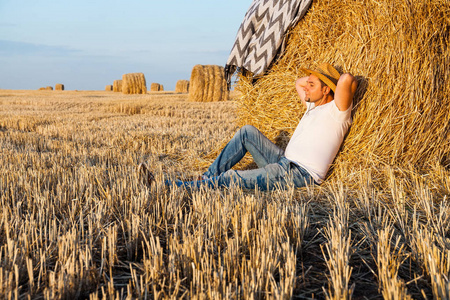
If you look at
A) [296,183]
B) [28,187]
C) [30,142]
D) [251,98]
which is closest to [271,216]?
[296,183]

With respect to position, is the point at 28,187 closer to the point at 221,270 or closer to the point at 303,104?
the point at 221,270

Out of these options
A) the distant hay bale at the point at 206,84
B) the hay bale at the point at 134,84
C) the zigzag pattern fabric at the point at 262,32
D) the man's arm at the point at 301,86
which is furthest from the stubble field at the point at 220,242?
the hay bale at the point at 134,84

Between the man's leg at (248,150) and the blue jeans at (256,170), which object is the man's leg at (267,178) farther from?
the man's leg at (248,150)

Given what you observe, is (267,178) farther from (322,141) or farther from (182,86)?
(182,86)

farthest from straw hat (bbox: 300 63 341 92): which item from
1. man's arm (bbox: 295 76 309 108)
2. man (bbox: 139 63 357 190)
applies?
man's arm (bbox: 295 76 309 108)

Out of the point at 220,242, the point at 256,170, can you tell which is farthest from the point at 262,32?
the point at 220,242

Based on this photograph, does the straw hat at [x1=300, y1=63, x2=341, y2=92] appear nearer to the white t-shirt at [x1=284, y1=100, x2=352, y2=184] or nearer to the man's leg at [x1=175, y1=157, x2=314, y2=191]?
the white t-shirt at [x1=284, y1=100, x2=352, y2=184]

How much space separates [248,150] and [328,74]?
98 cm

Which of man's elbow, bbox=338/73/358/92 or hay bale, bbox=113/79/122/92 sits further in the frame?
hay bale, bbox=113/79/122/92

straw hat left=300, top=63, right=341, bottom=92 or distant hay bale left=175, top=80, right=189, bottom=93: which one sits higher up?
distant hay bale left=175, top=80, right=189, bottom=93

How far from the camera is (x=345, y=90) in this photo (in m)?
2.97

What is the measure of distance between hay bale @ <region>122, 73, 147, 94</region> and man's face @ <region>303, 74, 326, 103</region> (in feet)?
63.4

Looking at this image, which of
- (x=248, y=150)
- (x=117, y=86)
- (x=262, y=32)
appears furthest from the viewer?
(x=117, y=86)

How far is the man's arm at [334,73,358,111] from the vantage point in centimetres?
297
